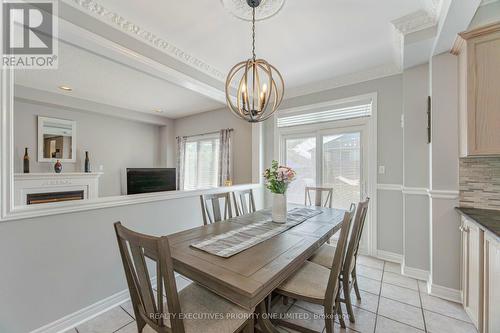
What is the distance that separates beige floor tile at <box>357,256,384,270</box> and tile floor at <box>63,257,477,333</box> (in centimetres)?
42

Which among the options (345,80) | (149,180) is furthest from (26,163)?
(345,80)

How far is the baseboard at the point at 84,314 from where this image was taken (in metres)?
1.66

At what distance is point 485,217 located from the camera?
1762 millimetres

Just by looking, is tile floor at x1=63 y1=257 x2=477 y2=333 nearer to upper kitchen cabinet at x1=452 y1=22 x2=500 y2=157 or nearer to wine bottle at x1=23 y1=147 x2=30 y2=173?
upper kitchen cabinet at x1=452 y1=22 x2=500 y2=157

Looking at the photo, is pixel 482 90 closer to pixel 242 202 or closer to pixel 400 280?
pixel 400 280

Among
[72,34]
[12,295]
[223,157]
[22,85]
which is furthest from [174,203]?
[22,85]

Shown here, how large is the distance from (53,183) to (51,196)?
0.78ft

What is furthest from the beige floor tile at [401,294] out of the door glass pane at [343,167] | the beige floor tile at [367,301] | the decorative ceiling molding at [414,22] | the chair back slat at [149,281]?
the decorative ceiling molding at [414,22]

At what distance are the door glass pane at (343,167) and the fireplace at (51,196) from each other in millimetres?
4661

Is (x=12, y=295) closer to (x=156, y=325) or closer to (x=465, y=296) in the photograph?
(x=156, y=325)

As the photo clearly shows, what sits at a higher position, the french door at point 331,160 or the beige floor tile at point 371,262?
the french door at point 331,160

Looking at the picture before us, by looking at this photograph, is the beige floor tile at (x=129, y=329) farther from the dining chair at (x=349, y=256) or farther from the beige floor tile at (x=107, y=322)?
the dining chair at (x=349, y=256)

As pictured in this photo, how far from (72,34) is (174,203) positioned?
1.88 m

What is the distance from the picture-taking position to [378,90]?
3.12 meters
